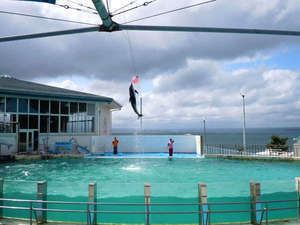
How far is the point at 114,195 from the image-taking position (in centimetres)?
877

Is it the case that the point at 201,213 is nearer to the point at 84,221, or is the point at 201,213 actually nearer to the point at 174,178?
the point at 84,221

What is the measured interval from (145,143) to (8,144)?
11155mm

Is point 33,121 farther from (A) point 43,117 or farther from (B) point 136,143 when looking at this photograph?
(B) point 136,143

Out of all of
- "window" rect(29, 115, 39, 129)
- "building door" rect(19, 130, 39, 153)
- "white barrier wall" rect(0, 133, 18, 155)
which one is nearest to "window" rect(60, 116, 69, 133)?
"window" rect(29, 115, 39, 129)

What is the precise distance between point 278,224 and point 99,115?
26.8 m

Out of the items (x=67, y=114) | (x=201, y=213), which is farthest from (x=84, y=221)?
(x=67, y=114)

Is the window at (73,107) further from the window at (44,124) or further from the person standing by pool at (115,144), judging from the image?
the person standing by pool at (115,144)

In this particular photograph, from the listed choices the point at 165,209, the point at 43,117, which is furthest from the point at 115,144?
the point at 165,209

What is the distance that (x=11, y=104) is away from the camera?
94.2 feet

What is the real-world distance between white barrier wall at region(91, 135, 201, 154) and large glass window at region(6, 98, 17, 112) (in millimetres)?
6774

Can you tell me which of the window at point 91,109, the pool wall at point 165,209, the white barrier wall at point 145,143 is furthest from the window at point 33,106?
the pool wall at point 165,209

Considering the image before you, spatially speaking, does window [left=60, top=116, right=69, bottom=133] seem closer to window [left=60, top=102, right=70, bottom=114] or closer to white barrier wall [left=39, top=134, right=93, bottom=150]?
window [left=60, top=102, right=70, bottom=114]

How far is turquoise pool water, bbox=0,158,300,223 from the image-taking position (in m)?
8.77

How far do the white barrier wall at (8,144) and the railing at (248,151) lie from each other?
1474cm
